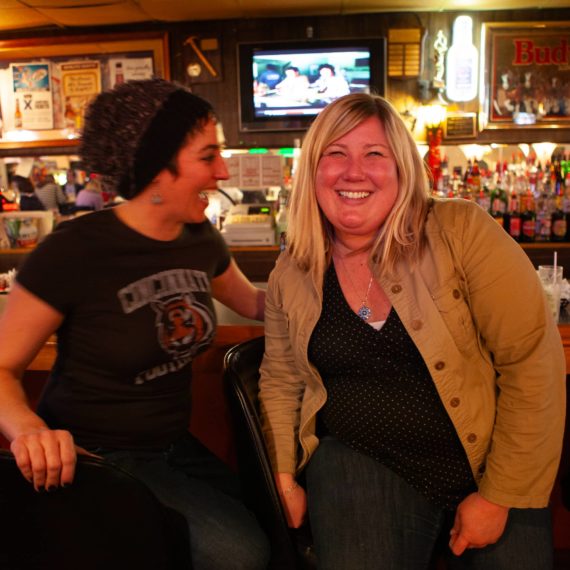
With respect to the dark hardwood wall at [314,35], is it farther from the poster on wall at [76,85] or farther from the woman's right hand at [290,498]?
the woman's right hand at [290,498]

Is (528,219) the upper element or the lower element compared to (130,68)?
lower

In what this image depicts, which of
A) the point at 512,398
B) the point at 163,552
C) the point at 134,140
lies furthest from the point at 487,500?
the point at 134,140

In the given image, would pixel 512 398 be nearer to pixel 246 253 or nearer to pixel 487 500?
pixel 487 500

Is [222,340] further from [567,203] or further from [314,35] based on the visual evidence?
[567,203]

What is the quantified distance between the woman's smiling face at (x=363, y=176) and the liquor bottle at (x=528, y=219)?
10.9 feet

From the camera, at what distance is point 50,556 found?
101 cm

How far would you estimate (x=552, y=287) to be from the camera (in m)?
1.75

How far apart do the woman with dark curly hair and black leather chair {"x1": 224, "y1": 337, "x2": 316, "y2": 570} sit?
0.04m

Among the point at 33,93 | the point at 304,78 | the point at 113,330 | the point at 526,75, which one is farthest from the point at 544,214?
the point at 33,93

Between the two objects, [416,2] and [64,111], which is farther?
[64,111]

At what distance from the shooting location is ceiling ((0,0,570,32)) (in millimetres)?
3979

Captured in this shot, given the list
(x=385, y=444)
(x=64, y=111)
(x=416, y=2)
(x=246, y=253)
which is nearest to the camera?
(x=385, y=444)

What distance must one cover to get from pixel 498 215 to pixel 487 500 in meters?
3.48

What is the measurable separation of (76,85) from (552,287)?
413 centimetres
